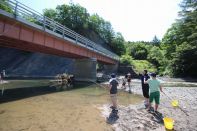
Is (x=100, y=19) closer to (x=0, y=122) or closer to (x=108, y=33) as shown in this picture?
(x=108, y=33)

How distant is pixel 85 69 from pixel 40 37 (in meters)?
16.8

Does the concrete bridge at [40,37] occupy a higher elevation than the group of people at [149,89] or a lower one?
higher

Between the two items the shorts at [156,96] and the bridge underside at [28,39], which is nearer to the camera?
the shorts at [156,96]

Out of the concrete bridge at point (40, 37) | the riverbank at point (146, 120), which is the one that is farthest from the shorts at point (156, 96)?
the concrete bridge at point (40, 37)

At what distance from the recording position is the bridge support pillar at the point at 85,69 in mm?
38938

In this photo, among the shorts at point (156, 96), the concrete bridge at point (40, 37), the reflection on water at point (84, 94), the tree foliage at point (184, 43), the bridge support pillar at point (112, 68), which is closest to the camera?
the shorts at point (156, 96)

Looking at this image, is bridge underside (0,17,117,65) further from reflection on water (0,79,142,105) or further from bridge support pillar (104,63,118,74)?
bridge support pillar (104,63,118,74)

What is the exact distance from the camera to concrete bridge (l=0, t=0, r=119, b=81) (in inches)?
737

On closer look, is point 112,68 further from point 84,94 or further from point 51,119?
point 51,119

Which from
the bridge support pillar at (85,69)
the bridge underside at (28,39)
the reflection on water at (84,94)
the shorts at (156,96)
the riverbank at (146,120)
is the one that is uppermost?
the bridge underside at (28,39)

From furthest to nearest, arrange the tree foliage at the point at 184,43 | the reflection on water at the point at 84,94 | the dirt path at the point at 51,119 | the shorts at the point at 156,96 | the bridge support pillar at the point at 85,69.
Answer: the tree foliage at the point at 184,43
the bridge support pillar at the point at 85,69
the reflection on water at the point at 84,94
the shorts at the point at 156,96
the dirt path at the point at 51,119

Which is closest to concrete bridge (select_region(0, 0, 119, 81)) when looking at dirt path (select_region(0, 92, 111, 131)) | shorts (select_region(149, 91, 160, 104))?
dirt path (select_region(0, 92, 111, 131))

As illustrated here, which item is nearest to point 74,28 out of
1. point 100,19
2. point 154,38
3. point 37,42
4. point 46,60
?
point 100,19

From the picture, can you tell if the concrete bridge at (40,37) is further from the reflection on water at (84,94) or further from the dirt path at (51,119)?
the dirt path at (51,119)
